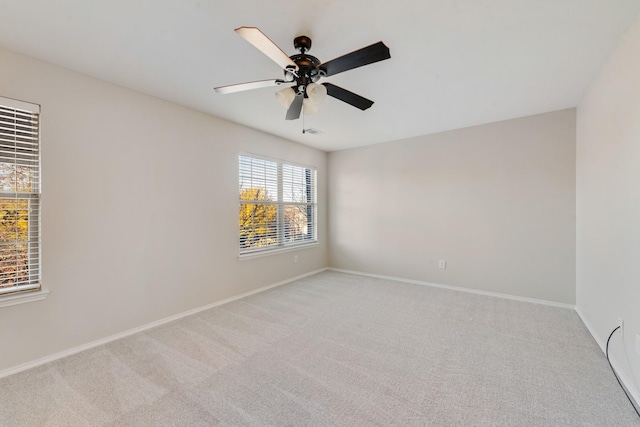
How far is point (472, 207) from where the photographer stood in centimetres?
393

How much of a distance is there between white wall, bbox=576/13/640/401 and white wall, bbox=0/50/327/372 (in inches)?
151

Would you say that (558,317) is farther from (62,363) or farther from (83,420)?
(62,363)

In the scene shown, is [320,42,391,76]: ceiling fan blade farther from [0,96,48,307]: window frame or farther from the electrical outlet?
the electrical outlet

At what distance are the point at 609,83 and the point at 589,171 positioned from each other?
92 cm

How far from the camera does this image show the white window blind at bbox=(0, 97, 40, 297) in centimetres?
205

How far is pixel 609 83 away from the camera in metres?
2.18

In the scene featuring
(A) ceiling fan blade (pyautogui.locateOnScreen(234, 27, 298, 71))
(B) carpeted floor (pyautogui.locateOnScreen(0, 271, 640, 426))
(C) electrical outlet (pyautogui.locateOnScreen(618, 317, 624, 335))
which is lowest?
(B) carpeted floor (pyautogui.locateOnScreen(0, 271, 640, 426))

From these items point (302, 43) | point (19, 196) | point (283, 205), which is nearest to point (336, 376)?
point (302, 43)

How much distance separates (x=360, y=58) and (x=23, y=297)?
10.1 ft

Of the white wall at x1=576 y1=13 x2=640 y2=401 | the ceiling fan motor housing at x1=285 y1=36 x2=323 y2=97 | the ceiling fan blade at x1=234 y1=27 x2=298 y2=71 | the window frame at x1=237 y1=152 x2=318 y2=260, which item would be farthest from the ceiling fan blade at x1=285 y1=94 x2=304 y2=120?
the white wall at x1=576 y1=13 x2=640 y2=401

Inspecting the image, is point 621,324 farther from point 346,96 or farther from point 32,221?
point 32,221

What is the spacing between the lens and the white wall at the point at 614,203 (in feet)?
5.79

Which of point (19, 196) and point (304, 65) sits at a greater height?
point (304, 65)

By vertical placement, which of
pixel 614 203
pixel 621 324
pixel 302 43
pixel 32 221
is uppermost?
pixel 302 43
